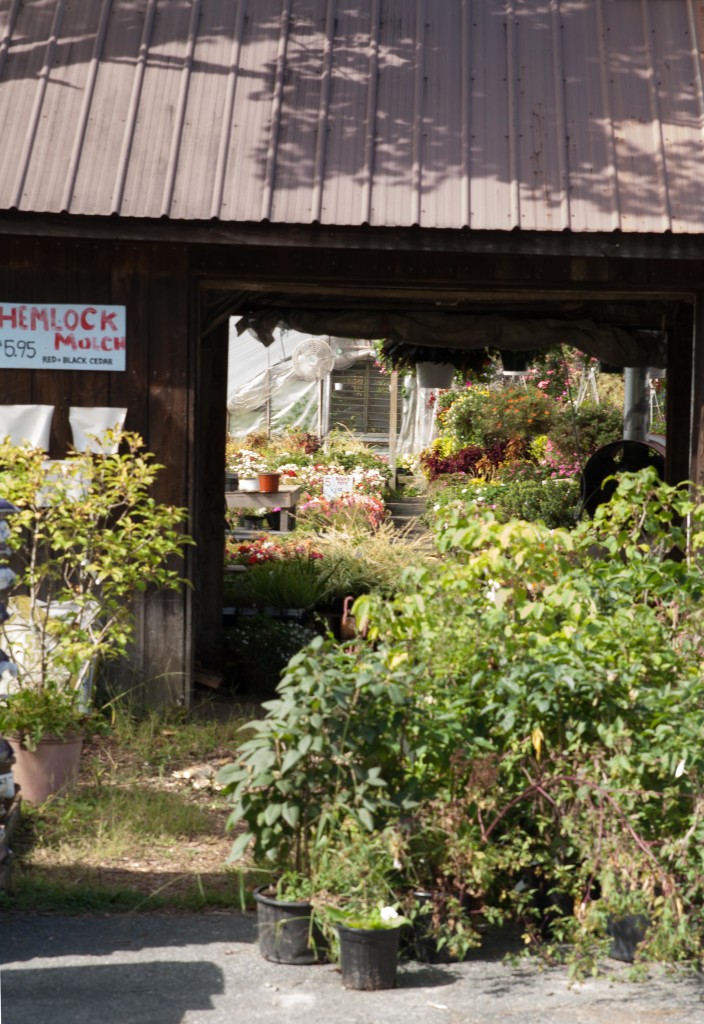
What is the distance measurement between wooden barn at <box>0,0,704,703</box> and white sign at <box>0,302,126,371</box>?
14mm

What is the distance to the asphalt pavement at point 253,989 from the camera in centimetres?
404

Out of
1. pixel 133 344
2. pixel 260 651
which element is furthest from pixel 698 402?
pixel 260 651

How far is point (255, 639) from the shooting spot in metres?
9.43

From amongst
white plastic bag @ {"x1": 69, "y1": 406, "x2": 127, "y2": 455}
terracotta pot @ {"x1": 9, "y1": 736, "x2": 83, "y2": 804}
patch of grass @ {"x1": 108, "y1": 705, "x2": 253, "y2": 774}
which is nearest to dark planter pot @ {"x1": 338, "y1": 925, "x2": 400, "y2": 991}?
terracotta pot @ {"x1": 9, "y1": 736, "x2": 83, "y2": 804}

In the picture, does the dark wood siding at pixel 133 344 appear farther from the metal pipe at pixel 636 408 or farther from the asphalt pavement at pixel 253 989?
the metal pipe at pixel 636 408

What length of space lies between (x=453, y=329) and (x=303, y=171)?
10.4ft

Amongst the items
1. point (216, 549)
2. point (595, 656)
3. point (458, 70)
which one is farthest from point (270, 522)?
point (595, 656)

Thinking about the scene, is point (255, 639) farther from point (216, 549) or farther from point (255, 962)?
point (255, 962)

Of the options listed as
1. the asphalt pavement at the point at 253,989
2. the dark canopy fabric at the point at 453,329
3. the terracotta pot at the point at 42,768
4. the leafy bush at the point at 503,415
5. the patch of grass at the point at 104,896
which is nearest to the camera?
the asphalt pavement at the point at 253,989

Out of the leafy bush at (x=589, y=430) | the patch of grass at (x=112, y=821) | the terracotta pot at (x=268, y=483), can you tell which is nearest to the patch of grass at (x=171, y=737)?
the patch of grass at (x=112, y=821)

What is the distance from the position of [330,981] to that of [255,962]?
0.32 metres

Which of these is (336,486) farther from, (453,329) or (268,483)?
(453,329)

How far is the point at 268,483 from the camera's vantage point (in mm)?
16000

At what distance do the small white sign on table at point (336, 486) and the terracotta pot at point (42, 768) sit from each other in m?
10.3
